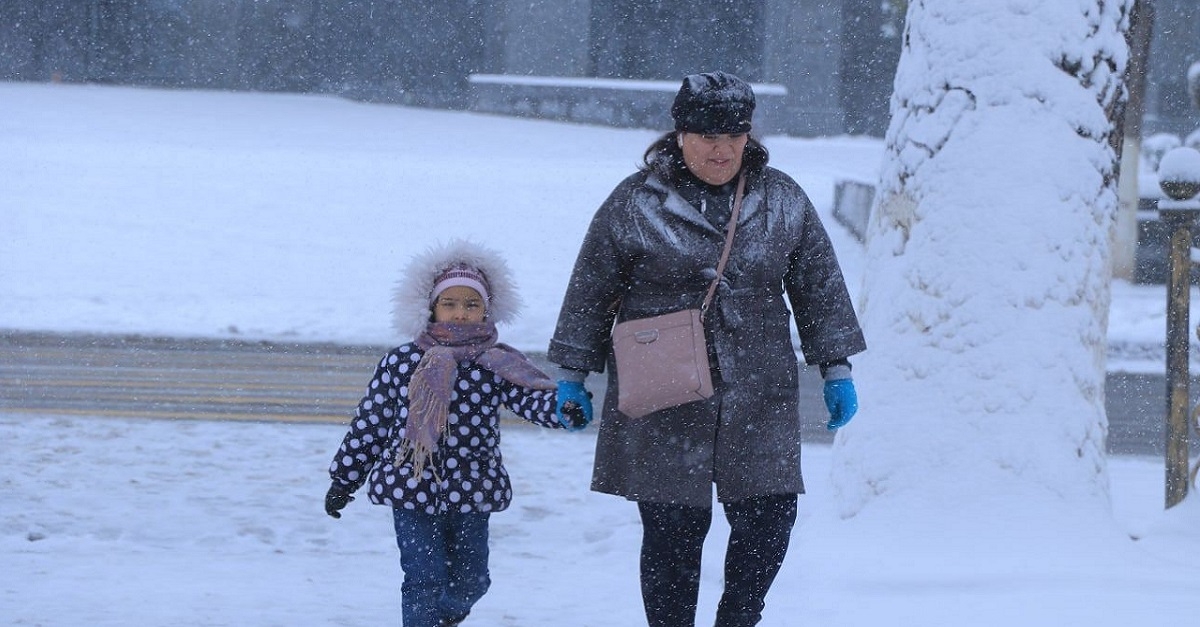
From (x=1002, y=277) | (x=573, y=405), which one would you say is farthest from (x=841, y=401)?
(x=1002, y=277)

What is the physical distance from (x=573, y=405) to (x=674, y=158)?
72cm

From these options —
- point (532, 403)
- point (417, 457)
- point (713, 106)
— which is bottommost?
point (417, 457)

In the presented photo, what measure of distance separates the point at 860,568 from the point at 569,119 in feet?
Result: 79.8

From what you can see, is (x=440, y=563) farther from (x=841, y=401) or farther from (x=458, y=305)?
(x=841, y=401)

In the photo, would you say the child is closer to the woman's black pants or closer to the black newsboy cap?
the woman's black pants

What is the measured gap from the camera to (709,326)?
414 centimetres

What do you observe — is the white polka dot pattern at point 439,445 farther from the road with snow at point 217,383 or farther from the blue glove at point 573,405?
the road with snow at point 217,383

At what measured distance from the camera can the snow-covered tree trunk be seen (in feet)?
18.9

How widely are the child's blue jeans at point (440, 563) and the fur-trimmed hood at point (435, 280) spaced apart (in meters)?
0.55

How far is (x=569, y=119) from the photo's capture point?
29250 millimetres

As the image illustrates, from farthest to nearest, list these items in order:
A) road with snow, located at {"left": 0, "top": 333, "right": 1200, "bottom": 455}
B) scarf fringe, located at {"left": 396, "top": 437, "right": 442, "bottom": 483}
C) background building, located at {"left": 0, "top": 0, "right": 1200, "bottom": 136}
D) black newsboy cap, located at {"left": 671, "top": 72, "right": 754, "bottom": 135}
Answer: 1. background building, located at {"left": 0, "top": 0, "right": 1200, "bottom": 136}
2. road with snow, located at {"left": 0, "top": 333, "right": 1200, "bottom": 455}
3. scarf fringe, located at {"left": 396, "top": 437, "right": 442, "bottom": 483}
4. black newsboy cap, located at {"left": 671, "top": 72, "right": 754, "bottom": 135}

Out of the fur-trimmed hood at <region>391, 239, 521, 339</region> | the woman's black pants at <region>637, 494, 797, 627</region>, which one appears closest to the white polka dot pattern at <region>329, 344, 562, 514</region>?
the fur-trimmed hood at <region>391, 239, 521, 339</region>

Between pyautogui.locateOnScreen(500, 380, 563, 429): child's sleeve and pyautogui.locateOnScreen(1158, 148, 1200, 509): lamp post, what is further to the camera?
pyautogui.locateOnScreen(1158, 148, 1200, 509): lamp post

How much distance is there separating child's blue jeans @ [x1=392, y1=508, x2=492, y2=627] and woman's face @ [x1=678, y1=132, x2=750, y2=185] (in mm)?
1186
